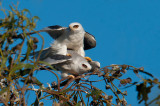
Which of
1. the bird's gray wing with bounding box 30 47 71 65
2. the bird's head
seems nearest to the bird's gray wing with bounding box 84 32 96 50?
the bird's head

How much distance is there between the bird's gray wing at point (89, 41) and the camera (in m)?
2.48

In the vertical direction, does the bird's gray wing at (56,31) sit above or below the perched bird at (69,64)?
above

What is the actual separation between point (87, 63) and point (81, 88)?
13.7 inches

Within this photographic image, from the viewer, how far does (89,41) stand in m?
2.51

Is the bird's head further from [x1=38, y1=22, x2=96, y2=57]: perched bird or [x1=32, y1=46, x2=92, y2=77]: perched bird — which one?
[x1=32, y1=46, x2=92, y2=77]: perched bird

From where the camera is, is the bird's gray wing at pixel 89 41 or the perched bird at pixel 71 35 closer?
the perched bird at pixel 71 35

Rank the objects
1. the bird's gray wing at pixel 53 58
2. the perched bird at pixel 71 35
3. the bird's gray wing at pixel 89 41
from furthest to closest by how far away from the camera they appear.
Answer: the bird's gray wing at pixel 89 41, the perched bird at pixel 71 35, the bird's gray wing at pixel 53 58

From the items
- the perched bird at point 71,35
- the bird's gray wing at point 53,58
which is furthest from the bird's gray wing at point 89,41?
the bird's gray wing at point 53,58

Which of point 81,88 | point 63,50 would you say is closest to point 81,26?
point 63,50

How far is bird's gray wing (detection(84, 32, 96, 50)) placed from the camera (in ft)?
8.12

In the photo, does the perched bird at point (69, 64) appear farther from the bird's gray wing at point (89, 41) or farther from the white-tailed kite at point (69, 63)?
the bird's gray wing at point (89, 41)

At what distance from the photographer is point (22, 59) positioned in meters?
1.34

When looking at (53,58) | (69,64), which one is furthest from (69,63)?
(53,58)

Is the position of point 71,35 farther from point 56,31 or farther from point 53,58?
point 53,58
